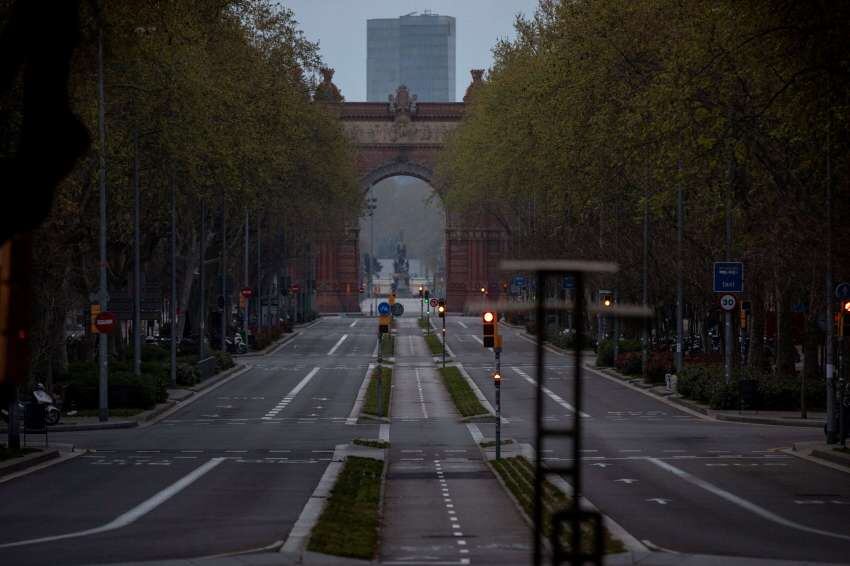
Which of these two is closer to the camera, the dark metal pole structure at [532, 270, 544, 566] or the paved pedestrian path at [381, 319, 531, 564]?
the dark metal pole structure at [532, 270, 544, 566]

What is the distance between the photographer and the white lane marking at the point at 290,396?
2048 inches

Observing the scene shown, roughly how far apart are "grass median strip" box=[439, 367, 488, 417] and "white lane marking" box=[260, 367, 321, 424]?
598 centimetres

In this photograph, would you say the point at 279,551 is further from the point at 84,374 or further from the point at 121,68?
the point at 121,68

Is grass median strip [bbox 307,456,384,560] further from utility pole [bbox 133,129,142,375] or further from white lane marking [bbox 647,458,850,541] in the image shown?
utility pole [bbox 133,129,142,375]

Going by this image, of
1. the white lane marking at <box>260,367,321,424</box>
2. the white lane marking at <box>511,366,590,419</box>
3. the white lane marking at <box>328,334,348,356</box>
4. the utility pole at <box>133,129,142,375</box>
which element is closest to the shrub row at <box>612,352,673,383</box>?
the white lane marking at <box>511,366,590,419</box>

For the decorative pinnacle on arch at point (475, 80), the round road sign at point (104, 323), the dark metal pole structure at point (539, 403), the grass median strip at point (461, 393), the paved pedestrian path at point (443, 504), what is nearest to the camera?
the dark metal pole structure at point (539, 403)

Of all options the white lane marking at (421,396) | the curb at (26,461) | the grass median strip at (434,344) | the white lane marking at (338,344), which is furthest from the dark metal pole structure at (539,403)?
the white lane marking at (338,344)

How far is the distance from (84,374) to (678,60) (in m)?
22.1

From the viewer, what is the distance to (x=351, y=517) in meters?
24.4

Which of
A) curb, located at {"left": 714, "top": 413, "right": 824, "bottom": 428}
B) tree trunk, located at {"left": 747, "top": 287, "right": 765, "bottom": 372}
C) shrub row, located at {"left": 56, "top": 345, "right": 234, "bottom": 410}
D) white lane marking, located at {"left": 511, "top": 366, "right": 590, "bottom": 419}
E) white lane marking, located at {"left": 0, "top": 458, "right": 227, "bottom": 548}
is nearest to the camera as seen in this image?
white lane marking, located at {"left": 0, "top": 458, "right": 227, "bottom": 548}

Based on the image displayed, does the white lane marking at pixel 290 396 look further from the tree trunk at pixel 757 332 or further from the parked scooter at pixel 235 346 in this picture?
the tree trunk at pixel 757 332

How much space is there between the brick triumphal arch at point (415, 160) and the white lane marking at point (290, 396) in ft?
265

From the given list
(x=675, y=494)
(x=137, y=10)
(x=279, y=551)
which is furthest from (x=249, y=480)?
(x=137, y=10)

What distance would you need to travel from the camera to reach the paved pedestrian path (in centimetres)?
2127
